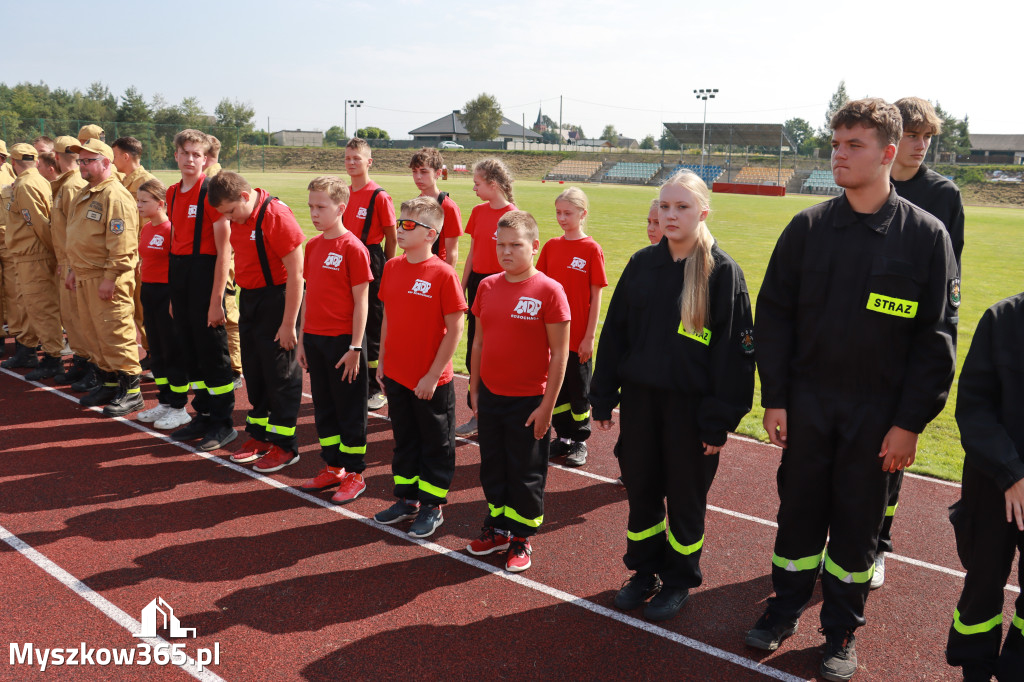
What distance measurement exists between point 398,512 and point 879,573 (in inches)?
118

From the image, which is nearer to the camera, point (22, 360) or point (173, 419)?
point (173, 419)

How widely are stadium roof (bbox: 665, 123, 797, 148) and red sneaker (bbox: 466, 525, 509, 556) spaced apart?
253 feet

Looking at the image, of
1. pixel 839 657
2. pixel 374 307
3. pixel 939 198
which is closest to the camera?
pixel 839 657

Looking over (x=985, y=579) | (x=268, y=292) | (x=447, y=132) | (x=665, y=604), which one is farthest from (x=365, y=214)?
(x=447, y=132)

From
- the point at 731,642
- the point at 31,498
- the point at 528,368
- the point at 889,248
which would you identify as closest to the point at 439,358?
the point at 528,368

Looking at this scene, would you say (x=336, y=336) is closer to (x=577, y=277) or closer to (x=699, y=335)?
(x=577, y=277)

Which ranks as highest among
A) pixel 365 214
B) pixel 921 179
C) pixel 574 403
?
pixel 921 179

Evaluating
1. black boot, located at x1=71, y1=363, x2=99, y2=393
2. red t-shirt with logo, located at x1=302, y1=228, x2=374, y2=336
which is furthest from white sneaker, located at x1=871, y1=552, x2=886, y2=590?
black boot, located at x1=71, y1=363, x2=99, y2=393

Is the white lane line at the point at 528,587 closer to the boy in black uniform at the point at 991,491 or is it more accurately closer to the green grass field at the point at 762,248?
the boy in black uniform at the point at 991,491

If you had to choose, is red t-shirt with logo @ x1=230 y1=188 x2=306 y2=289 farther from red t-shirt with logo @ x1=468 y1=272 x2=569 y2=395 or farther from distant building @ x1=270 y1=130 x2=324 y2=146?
distant building @ x1=270 y1=130 x2=324 y2=146

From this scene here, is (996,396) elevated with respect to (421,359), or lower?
elevated

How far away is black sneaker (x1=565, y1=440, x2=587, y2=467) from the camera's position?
5863mm

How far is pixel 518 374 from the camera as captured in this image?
411cm

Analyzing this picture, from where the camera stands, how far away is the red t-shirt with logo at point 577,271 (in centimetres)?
543
